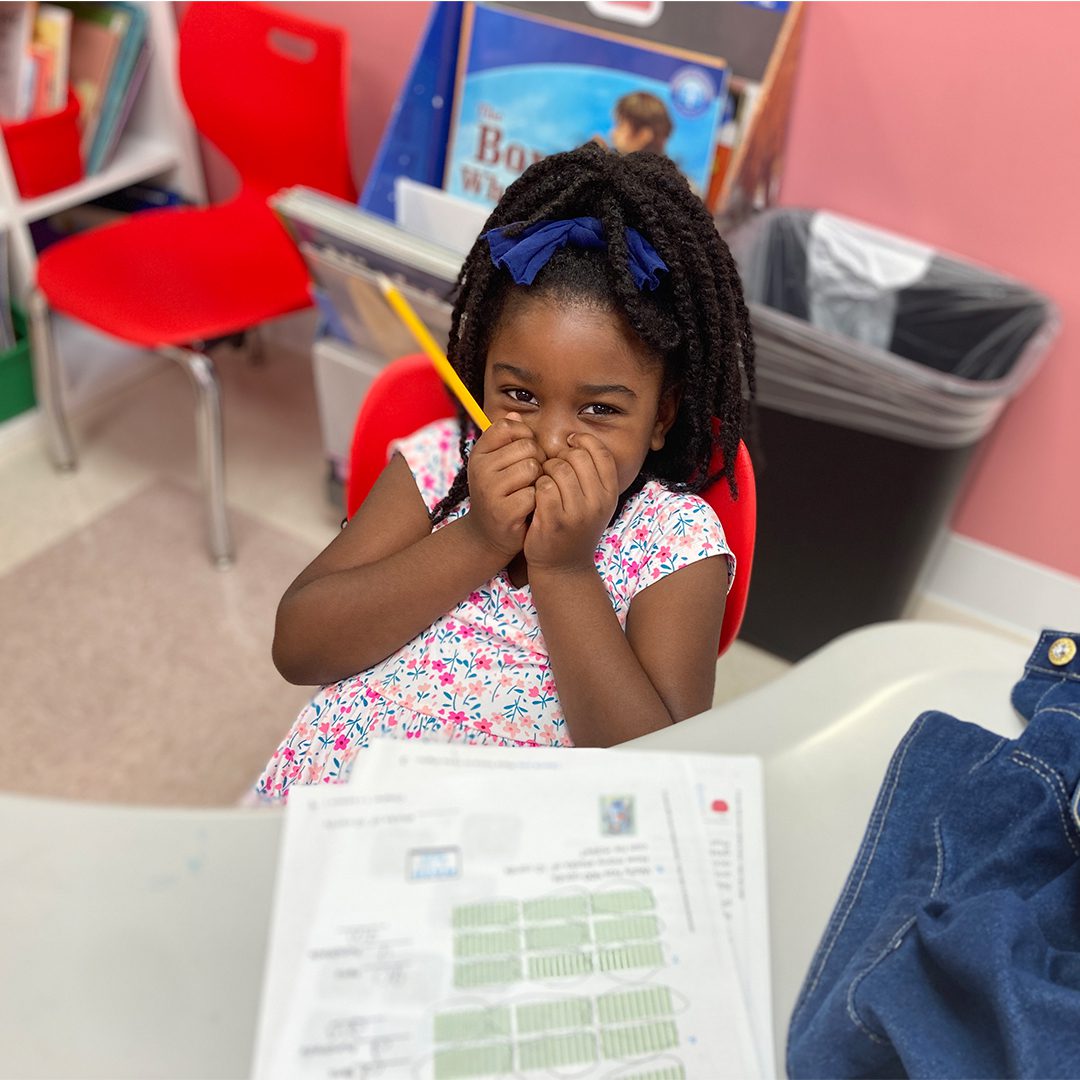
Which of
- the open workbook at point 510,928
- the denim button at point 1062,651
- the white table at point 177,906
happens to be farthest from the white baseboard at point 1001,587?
the open workbook at point 510,928

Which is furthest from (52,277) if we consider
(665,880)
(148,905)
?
(665,880)

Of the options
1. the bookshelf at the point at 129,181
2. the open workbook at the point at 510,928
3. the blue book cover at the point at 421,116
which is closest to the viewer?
the open workbook at the point at 510,928

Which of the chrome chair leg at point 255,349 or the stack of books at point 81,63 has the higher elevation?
the stack of books at point 81,63

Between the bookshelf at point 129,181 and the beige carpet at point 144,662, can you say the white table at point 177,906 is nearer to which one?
the beige carpet at point 144,662

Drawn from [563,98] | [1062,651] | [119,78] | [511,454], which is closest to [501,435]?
[511,454]

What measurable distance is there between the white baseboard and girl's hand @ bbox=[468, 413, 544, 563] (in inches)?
42.4

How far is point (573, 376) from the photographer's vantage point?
31.1 inches

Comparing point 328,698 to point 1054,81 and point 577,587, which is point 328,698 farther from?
point 1054,81

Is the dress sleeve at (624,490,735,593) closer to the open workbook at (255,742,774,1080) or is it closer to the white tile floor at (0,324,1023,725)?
the open workbook at (255,742,774,1080)

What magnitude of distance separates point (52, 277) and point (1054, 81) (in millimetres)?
1474

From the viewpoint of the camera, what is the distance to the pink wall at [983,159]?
1405mm

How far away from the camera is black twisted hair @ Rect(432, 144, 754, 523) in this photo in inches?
31.0

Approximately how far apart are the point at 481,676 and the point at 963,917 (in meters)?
0.46

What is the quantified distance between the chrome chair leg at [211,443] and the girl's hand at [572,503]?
1.03 meters
